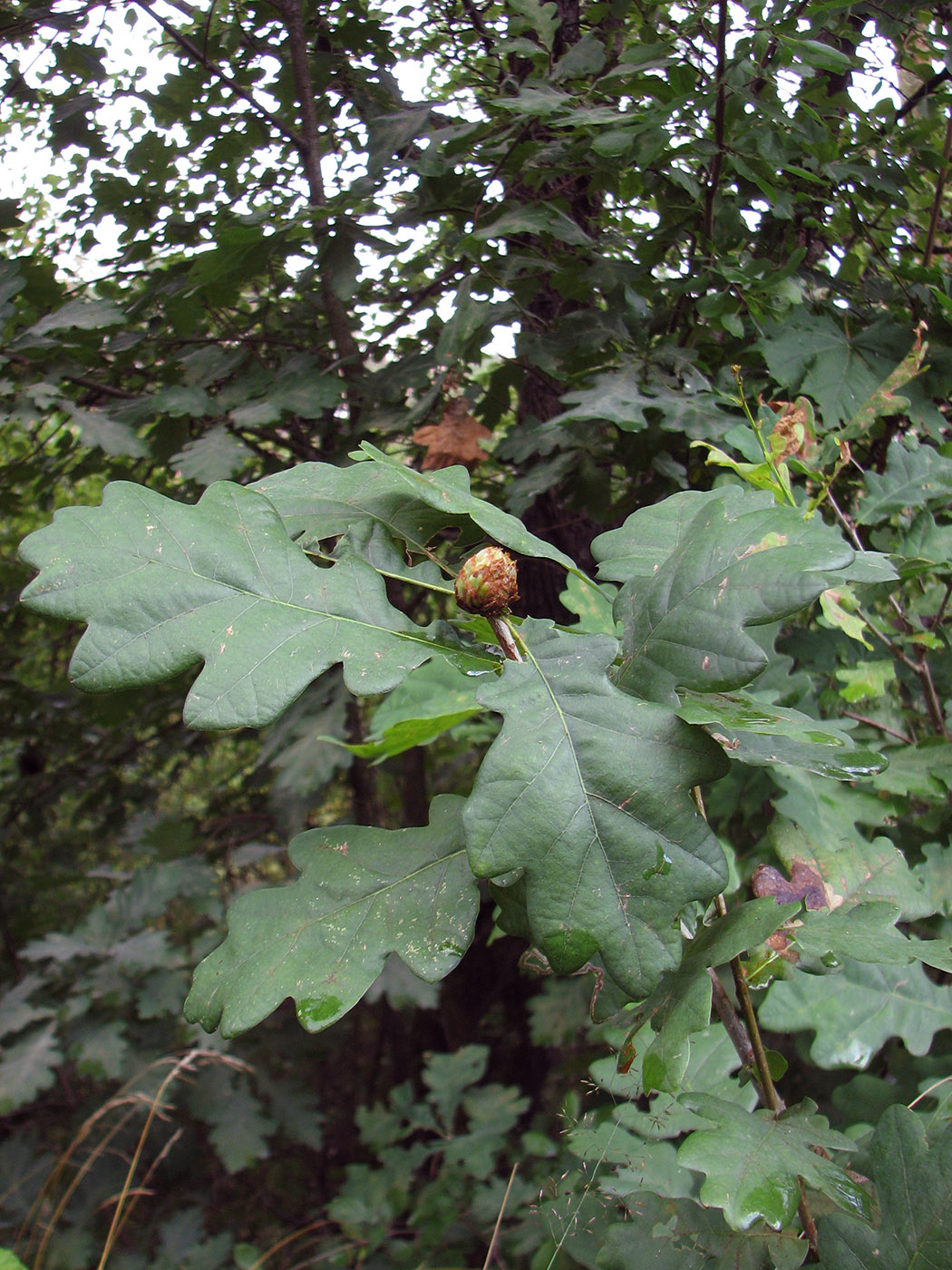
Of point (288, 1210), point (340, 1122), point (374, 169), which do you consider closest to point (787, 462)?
point (374, 169)

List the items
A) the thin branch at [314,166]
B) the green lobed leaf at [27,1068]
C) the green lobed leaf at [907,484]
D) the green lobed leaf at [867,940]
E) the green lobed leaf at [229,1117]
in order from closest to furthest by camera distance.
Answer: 1. the green lobed leaf at [867,940]
2. the green lobed leaf at [907,484]
3. the thin branch at [314,166]
4. the green lobed leaf at [27,1068]
5. the green lobed leaf at [229,1117]

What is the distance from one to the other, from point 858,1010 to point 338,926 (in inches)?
28.4

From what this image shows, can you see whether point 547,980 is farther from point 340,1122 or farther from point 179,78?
point 179,78

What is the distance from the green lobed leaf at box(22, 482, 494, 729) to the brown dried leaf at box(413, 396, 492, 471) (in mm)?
910

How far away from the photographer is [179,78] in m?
1.79

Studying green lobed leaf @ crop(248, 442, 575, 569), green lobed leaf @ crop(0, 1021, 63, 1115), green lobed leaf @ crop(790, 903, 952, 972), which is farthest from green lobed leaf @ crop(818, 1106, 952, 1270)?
green lobed leaf @ crop(0, 1021, 63, 1115)

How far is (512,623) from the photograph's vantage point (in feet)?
2.47

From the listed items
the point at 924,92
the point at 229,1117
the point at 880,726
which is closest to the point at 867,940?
the point at 880,726

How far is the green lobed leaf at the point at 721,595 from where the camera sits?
0.59 m

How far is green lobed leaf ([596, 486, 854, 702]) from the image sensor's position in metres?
0.59

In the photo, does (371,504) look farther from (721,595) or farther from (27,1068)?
(27,1068)

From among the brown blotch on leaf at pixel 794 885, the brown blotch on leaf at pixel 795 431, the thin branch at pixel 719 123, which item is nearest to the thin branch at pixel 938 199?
the thin branch at pixel 719 123

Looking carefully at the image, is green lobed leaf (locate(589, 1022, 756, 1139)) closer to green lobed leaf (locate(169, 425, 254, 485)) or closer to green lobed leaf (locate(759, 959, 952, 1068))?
green lobed leaf (locate(759, 959, 952, 1068))

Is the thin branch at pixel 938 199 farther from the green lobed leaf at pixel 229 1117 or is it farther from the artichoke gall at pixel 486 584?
the green lobed leaf at pixel 229 1117
